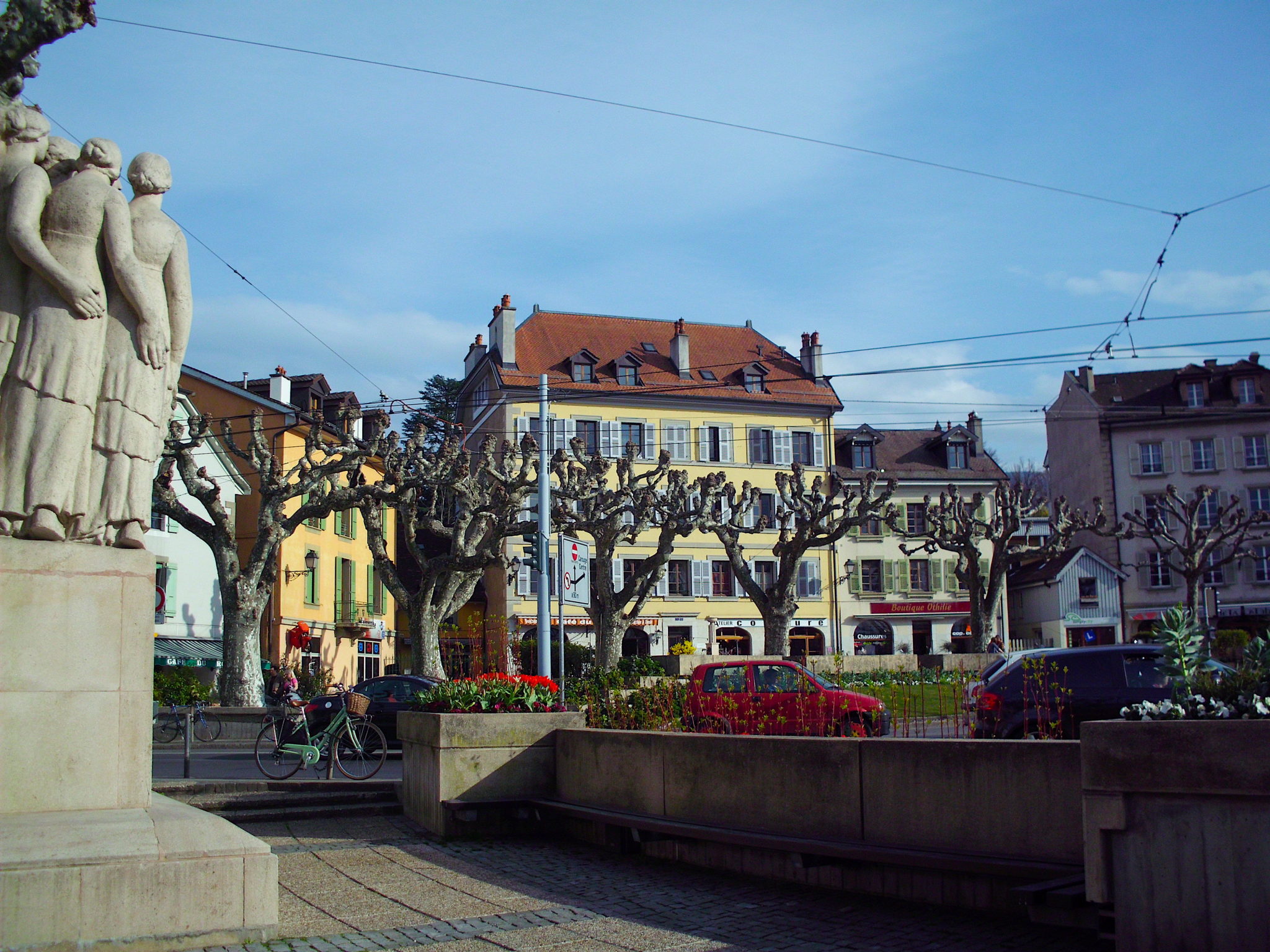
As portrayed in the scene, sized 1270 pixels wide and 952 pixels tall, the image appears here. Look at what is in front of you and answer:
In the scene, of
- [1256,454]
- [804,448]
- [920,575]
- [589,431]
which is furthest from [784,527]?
[1256,454]

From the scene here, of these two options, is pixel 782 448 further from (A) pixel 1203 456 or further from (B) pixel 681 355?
(A) pixel 1203 456

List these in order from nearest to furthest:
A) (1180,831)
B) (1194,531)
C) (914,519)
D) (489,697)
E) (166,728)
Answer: (1180,831)
(489,697)
(166,728)
(1194,531)
(914,519)

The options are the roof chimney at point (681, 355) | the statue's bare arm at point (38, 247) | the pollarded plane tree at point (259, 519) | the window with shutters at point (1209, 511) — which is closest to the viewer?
the statue's bare arm at point (38, 247)

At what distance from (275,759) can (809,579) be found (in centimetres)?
4216

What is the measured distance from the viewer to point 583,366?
54.8m

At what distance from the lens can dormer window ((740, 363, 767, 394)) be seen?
56688mm

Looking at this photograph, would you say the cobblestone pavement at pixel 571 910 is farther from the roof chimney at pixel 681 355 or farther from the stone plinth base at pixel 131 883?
the roof chimney at pixel 681 355

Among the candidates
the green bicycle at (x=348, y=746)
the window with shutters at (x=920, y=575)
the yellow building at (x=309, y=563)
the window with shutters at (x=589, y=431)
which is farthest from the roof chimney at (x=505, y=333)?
the green bicycle at (x=348, y=746)

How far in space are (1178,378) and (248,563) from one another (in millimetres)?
50223

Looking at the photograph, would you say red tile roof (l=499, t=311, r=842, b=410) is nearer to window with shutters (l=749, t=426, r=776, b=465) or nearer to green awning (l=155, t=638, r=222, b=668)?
window with shutters (l=749, t=426, r=776, b=465)

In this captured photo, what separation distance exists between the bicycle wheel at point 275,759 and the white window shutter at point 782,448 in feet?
133

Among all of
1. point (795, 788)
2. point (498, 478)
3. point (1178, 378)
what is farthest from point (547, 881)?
point (1178, 378)

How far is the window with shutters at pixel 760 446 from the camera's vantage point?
55.7 m

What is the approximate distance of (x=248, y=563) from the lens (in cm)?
2870
